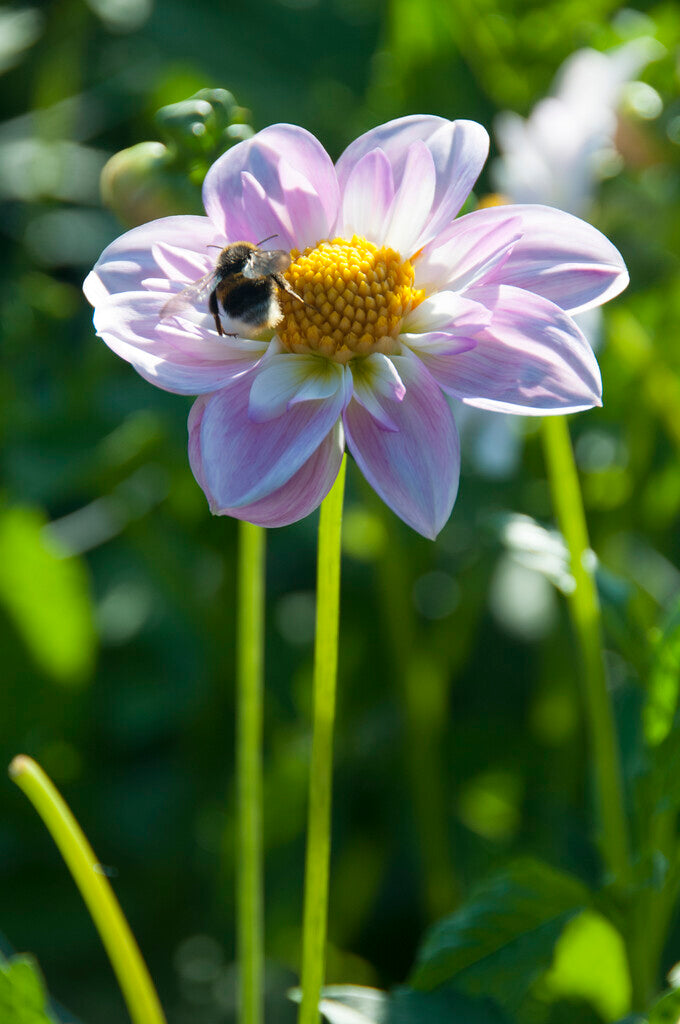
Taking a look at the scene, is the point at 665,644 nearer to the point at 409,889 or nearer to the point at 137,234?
the point at 137,234

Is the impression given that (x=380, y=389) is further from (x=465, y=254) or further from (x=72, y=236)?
(x=72, y=236)

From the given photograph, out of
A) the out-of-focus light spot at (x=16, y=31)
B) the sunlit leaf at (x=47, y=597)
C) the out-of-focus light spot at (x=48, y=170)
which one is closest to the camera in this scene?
the sunlit leaf at (x=47, y=597)

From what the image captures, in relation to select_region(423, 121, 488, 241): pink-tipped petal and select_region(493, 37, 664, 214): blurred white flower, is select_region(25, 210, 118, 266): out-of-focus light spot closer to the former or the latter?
select_region(493, 37, 664, 214): blurred white flower

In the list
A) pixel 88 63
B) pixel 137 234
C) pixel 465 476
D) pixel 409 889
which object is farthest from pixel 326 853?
pixel 88 63

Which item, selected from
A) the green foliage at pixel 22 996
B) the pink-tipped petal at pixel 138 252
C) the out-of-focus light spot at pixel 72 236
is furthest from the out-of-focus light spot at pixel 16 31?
the green foliage at pixel 22 996

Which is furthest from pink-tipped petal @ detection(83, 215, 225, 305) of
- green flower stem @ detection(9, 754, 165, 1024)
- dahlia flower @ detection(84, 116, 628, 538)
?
green flower stem @ detection(9, 754, 165, 1024)

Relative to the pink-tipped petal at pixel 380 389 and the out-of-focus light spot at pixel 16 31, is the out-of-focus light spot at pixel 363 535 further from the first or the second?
the out-of-focus light spot at pixel 16 31

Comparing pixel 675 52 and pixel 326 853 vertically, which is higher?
pixel 675 52
